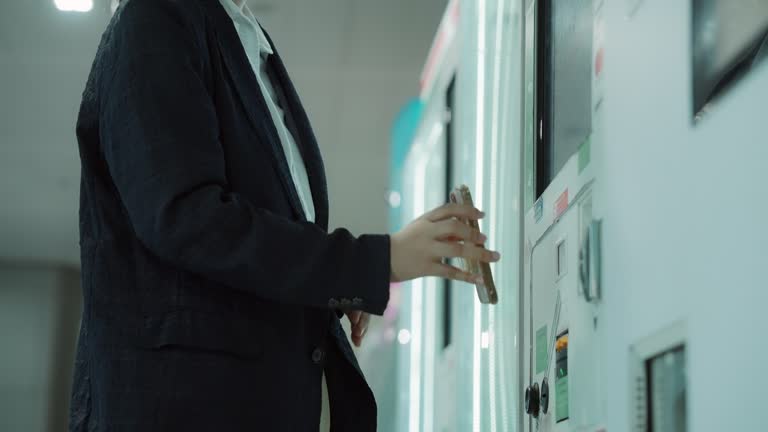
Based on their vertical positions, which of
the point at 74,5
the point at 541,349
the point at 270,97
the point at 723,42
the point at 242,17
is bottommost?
the point at 541,349

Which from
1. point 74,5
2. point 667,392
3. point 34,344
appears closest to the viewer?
point 667,392

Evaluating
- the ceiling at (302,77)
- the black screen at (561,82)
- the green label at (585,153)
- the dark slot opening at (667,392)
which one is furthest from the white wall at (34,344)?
the dark slot opening at (667,392)

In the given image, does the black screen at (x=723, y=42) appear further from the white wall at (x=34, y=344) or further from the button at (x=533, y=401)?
the white wall at (x=34, y=344)

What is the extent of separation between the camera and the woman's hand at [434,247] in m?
1.22

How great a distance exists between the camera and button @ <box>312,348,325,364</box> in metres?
1.29

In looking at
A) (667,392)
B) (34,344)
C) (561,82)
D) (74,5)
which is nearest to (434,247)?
(667,392)

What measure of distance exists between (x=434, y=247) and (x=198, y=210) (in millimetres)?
266

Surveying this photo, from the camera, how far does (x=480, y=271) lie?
130 cm

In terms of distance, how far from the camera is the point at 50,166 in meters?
7.21

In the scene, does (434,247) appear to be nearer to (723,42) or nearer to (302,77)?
(723,42)

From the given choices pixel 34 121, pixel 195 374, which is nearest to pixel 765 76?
pixel 195 374

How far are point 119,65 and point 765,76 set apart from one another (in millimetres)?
736

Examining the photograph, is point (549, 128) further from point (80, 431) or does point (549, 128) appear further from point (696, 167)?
point (80, 431)

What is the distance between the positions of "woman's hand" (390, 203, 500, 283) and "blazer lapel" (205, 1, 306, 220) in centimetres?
16
